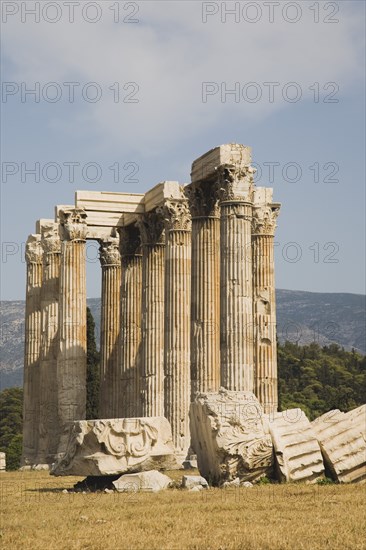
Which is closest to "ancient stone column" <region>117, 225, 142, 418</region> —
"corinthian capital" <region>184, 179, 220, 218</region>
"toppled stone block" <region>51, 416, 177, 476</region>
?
"corinthian capital" <region>184, 179, 220, 218</region>

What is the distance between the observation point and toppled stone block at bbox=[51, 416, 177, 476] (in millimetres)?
29984

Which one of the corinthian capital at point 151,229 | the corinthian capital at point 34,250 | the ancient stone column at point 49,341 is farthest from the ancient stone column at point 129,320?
the corinthian capital at point 34,250

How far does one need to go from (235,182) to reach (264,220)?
692 cm

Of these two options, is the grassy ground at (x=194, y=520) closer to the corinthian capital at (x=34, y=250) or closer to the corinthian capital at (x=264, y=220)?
the corinthian capital at (x=264, y=220)

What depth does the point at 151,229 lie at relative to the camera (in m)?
50.0

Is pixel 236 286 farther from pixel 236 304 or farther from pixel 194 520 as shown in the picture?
pixel 194 520

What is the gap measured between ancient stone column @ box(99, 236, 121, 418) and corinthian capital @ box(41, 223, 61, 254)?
2.14 metres

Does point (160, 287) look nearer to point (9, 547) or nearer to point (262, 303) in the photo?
point (262, 303)

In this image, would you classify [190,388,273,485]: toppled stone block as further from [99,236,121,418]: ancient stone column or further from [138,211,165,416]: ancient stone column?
[99,236,121,418]: ancient stone column

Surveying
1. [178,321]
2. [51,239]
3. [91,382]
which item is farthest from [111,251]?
[91,382]

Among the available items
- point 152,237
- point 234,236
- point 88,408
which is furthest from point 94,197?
point 88,408

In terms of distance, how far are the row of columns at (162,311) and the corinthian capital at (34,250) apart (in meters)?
0.07

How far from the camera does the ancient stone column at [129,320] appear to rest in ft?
171

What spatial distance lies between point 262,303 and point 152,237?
287 inches
